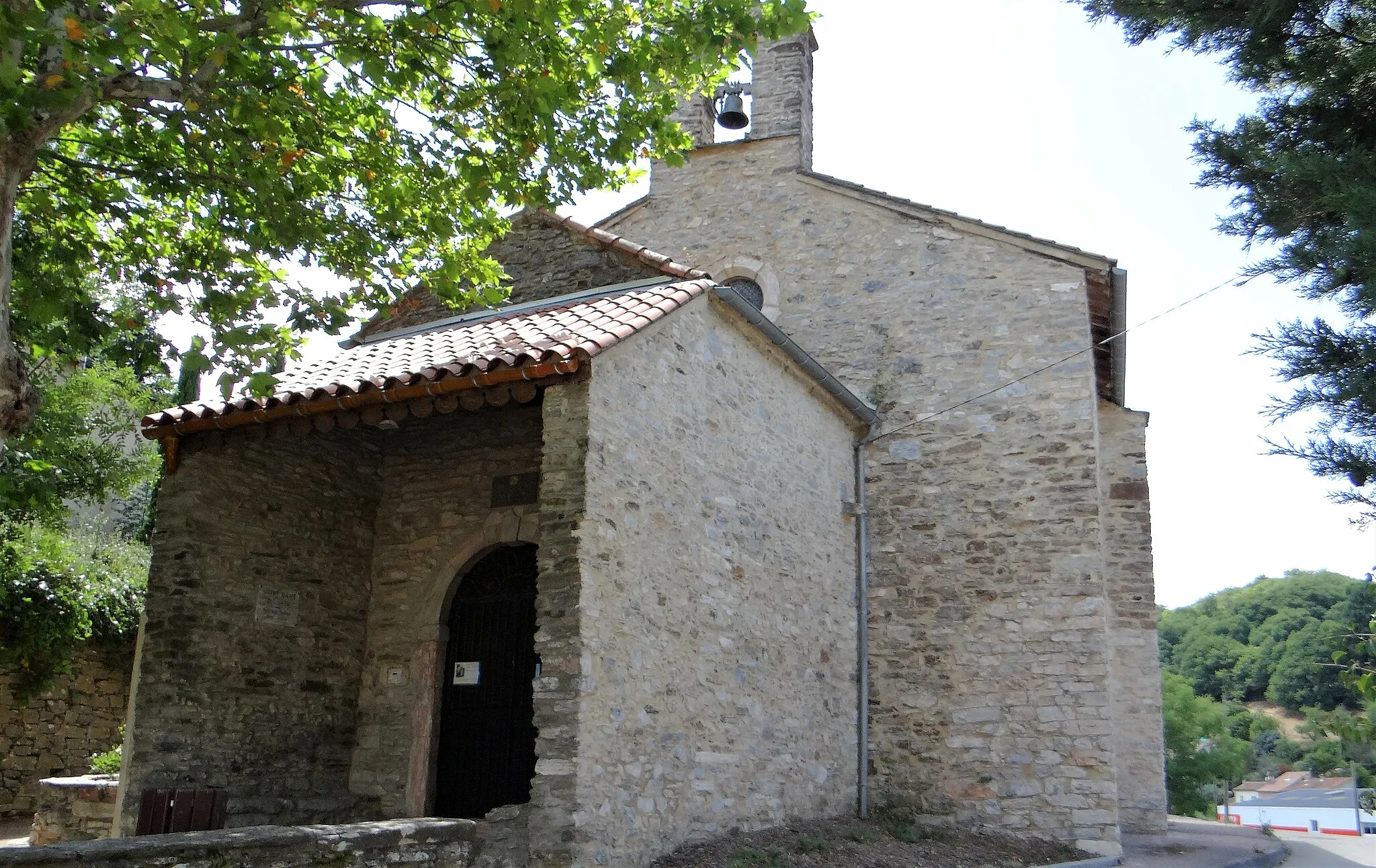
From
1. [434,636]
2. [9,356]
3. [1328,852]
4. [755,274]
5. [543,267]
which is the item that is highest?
[755,274]

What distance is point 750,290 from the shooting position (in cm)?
1198

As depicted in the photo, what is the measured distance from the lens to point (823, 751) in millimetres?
9125

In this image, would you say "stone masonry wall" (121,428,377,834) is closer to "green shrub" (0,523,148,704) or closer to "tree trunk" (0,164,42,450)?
"tree trunk" (0,164,42,450)

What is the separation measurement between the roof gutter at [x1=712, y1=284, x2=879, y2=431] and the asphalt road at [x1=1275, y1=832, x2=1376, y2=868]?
19.2ft

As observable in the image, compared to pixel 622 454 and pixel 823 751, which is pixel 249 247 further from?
pixel 823 751

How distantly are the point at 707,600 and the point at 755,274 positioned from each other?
5.28m

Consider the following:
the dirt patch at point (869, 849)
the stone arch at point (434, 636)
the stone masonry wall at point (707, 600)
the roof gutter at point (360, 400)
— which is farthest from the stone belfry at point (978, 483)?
the roof gutter at point (360, 400)

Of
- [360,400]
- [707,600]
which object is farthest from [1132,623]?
[360,400]

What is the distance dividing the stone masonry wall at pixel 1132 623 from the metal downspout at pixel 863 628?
2.24m

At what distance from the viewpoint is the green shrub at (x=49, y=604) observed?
1119 cm

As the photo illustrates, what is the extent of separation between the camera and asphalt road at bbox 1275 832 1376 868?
408 inches

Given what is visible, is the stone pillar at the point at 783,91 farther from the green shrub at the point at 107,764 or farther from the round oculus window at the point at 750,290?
the green shrub at the point at 107,764

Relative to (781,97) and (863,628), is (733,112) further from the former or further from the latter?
(863,628)

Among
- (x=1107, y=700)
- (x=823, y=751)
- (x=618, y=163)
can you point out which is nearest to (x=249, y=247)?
(x=618, y=163)
